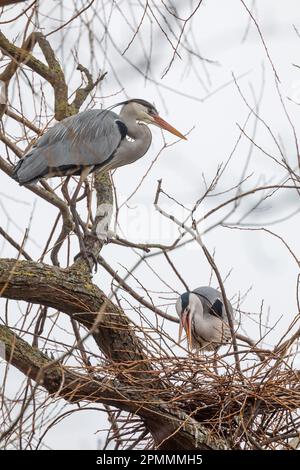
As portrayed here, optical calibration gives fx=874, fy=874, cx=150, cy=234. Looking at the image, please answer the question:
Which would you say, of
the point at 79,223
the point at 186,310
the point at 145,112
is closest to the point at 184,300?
the point at 186,310

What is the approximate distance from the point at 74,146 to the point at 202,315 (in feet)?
4.24

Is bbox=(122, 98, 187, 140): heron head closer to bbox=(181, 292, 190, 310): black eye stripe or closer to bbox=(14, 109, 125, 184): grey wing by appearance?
bbox=(14, 109, 125, 184): grey wing

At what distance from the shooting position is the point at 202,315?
5.26m

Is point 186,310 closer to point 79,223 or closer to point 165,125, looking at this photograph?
point 79,223

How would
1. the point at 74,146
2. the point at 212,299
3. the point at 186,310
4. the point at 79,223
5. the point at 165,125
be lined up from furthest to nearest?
1. the point at 165,125
2. the point at 74,146
3. the point at 212,299
4. the point at 186,310
5. the point at 79,223

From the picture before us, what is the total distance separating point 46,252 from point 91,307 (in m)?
0.56

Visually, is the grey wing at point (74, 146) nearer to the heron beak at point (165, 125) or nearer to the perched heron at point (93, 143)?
the perched heron at point (93, 143)

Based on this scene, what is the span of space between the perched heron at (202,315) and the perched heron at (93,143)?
93 centimetres

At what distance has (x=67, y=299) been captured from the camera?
11.8ft

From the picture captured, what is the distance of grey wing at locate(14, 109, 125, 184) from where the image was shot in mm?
4797

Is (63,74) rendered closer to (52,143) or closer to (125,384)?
(52,143)

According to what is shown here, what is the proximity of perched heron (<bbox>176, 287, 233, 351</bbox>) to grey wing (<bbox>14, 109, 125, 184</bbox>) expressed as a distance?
988 millimetres
